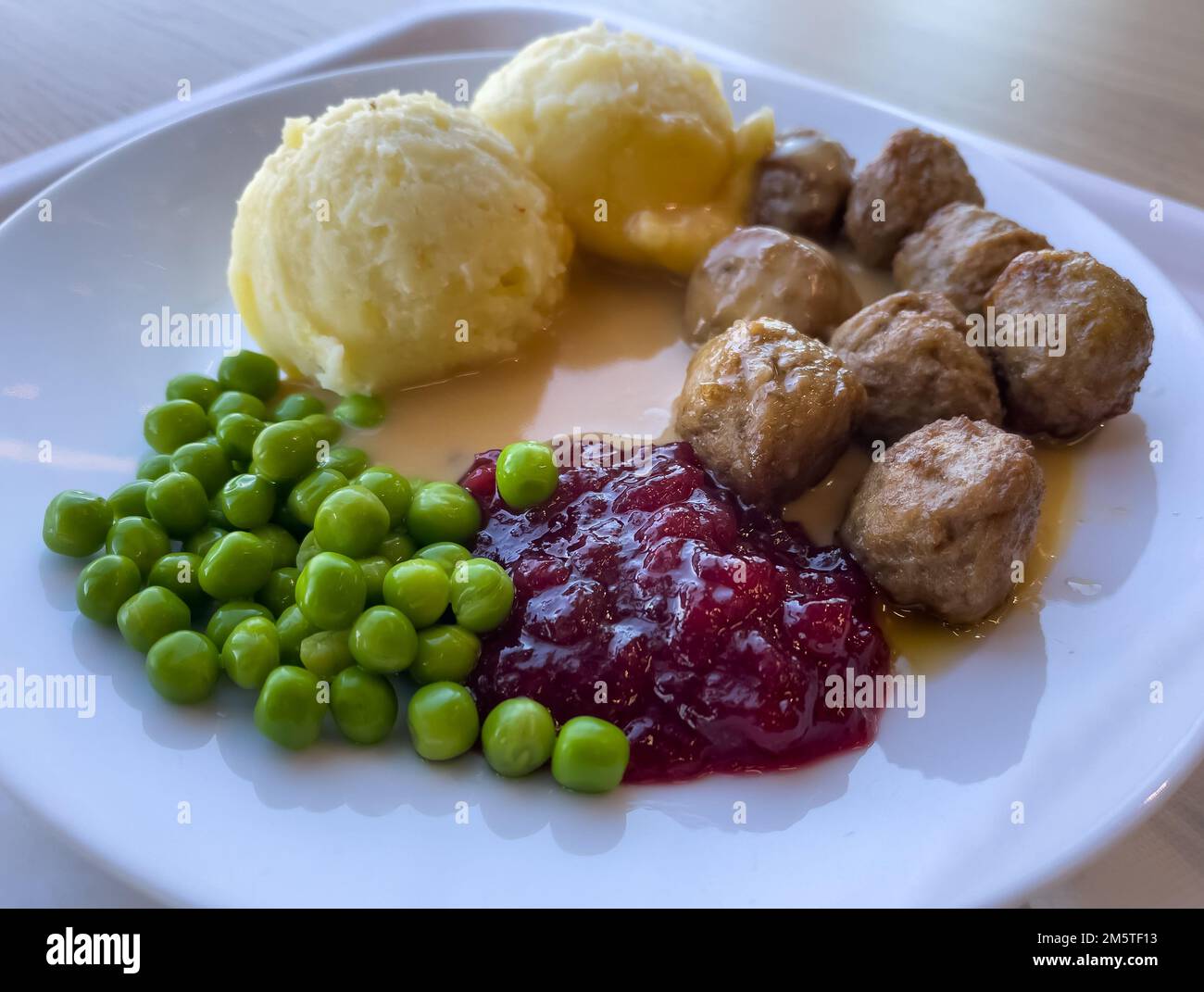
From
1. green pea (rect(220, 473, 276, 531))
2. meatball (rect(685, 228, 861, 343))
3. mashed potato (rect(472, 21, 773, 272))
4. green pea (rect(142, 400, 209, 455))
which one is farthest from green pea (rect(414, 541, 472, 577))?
Result: mashed potato (rect(472, 21, 773, 272))

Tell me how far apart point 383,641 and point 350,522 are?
15.0 inches

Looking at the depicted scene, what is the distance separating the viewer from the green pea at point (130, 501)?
275cm

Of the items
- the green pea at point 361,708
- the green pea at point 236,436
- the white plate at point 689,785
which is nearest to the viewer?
the white plate at point 689,785

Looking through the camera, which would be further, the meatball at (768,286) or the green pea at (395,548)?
the meatball at (768,286)

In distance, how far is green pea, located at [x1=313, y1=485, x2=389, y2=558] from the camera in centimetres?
250

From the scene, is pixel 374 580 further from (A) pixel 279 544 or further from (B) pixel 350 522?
(A) pixel 279 544

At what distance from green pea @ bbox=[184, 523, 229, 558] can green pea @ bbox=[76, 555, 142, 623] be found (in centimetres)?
21

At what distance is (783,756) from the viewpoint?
225 centimetres

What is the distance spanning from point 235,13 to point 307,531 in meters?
4.27

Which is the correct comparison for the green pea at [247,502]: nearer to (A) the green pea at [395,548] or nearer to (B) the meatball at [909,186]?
(A) the green pea at [395,548]

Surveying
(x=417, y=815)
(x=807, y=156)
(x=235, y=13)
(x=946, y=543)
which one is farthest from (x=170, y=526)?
(x=235, y=13)

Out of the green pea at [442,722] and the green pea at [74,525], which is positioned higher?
the green pea at [74,525]

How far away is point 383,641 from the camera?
226 cm

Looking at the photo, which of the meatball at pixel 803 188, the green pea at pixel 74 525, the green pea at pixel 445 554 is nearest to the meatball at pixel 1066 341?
the meatball at pixel 803 188
